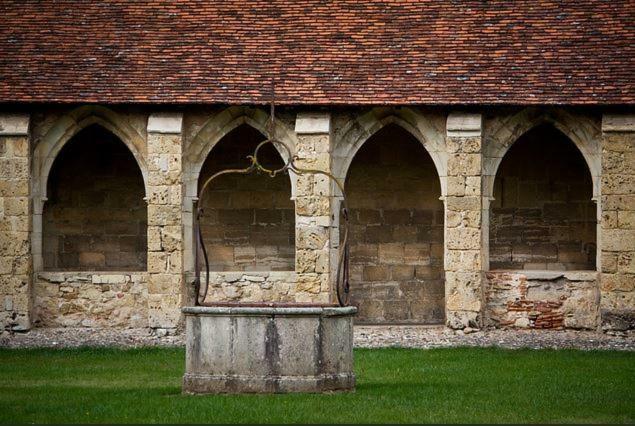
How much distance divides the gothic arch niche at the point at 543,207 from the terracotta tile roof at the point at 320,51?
2.53 m

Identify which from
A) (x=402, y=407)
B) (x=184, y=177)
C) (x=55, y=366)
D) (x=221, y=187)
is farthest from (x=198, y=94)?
(x=402, y=407)

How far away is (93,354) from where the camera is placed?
74.9 feet

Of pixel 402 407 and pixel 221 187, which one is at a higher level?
pixel 221 187

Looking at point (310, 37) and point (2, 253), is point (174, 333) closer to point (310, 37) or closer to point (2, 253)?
point (2, 253)

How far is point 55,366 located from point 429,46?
8.54m

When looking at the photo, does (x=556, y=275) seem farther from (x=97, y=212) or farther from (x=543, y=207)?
(x=97, y=212)

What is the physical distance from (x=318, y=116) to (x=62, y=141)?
420cm

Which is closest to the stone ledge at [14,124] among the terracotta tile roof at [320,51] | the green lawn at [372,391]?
the terracotta tile roof at [320,51]

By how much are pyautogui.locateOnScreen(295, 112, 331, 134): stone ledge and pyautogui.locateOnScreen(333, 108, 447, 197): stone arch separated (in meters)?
0.52

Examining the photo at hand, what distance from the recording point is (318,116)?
2572 cm

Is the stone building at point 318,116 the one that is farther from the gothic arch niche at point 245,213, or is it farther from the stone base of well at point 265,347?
the stone base of well at point 265,347

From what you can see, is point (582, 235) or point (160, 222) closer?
point (160, 222)

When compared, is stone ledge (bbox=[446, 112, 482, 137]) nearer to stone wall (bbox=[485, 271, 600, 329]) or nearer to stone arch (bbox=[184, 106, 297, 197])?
stone wall (bbox=[485, 271, 600, 329])

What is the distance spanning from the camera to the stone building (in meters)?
25.3
